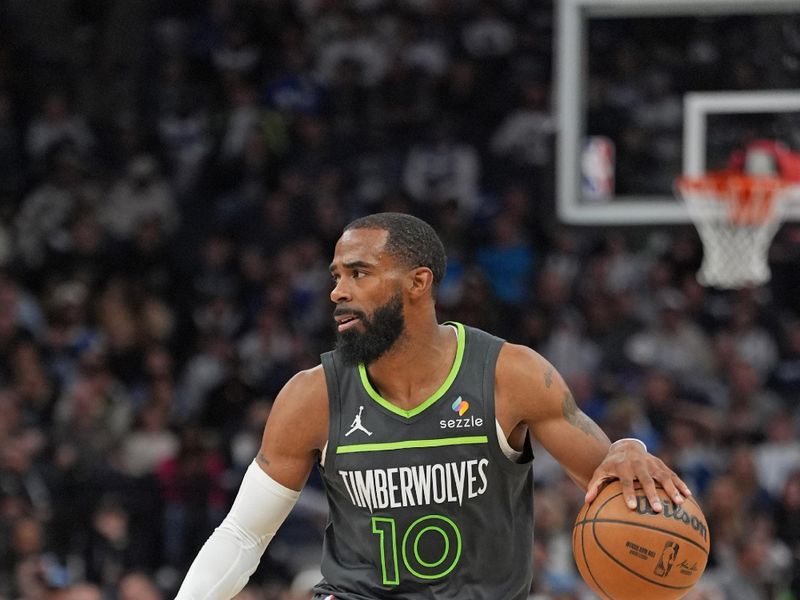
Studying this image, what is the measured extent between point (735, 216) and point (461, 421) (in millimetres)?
4195

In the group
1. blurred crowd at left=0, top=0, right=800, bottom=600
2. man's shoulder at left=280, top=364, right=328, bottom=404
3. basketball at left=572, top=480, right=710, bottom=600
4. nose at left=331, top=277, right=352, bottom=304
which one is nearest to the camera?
basketball at left=572, top=480, right=710, bottom=600

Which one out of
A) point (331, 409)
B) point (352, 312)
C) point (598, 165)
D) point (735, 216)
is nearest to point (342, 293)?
point (352, 312)

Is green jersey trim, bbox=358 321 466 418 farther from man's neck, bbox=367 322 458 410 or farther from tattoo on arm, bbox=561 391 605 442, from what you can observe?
tattoo on arm, bbox=561 391 605 442

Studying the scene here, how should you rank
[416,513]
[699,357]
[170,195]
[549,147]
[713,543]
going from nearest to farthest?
1. [416,513]
2. [549,147]
3. [713,543]
4. [699,357]
5. [170,195]

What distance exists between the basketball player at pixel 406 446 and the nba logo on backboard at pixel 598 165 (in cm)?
399

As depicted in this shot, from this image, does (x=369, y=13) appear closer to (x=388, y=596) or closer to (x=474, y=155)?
(x=474, y=155)

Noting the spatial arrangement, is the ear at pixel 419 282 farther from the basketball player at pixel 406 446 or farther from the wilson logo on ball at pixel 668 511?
the wilson logo on ball at pixel 668 511

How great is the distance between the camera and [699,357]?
39.4 ft

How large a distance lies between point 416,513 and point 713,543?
6.07 meters

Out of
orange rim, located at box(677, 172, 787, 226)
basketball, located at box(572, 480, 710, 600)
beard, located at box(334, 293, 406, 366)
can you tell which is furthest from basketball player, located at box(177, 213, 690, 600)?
orange rim, located at box(677, 172, 787, 226)

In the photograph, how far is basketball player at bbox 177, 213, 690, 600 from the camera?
478 centimetres

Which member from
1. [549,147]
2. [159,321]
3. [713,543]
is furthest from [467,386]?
[159,321]

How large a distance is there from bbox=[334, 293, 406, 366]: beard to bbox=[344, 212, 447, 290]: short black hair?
0.43ft

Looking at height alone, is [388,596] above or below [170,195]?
below
